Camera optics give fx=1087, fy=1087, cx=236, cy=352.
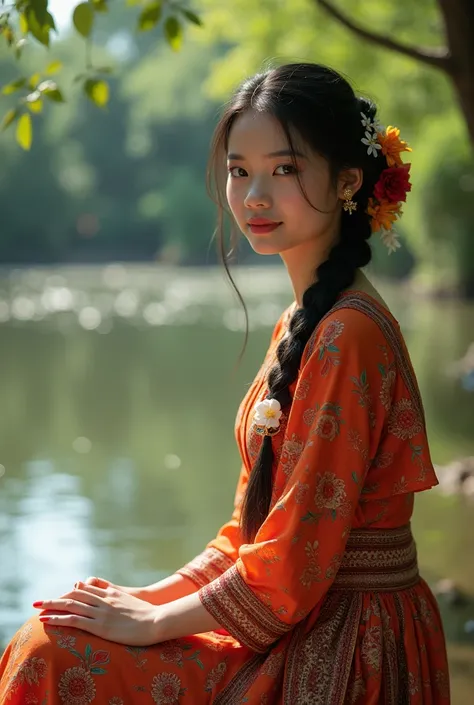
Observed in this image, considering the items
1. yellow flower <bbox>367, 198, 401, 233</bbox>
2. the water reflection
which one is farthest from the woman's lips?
the water reflection

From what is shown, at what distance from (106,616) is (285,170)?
0.93 m

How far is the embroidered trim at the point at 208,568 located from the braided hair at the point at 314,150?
0.23 m

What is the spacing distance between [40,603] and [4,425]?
6684 millimetres

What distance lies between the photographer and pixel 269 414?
2.08 meters

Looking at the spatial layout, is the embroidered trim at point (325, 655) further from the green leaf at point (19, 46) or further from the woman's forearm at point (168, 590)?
the green leaf at point (19, 46)

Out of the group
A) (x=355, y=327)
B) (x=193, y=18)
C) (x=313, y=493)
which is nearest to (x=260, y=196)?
(x=355, y=327)

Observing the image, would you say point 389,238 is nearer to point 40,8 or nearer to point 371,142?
point 371,142

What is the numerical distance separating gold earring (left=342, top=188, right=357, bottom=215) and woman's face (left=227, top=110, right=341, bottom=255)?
0.02m

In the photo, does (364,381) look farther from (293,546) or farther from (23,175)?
(23,175)

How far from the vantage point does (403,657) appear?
2.03m

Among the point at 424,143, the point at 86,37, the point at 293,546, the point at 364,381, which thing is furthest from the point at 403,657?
the point at 424,143

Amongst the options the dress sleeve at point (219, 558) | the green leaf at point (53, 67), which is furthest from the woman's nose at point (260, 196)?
the green leaf at point (53, 67)

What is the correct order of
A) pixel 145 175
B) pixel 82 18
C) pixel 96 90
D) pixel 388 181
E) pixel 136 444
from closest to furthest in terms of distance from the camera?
pixel 388 181 < pixel 82 18 < pixel 96 90 < pixel 136 444 < pixel 145 175

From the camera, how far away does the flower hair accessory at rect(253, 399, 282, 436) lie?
81.7 inches
